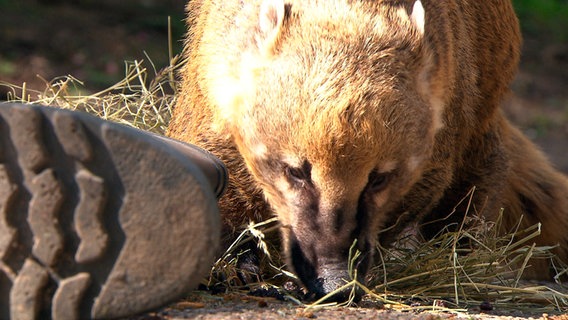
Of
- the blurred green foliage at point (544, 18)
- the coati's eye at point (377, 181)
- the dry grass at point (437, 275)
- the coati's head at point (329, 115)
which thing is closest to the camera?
the coati's head at point (329, 115)

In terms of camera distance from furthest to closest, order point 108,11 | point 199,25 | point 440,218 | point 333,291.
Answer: point 108,11 < point 440,218 < point 199,25 < point 333,291

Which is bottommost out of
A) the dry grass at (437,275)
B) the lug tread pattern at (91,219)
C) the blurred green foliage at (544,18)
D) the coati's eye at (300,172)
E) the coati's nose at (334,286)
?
the blurred green foliage at (544,18)

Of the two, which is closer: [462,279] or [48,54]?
[462,279]

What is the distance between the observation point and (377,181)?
396cm

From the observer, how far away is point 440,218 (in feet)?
17.1

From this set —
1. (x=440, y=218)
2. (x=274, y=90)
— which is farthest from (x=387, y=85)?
(x=440, y=218)

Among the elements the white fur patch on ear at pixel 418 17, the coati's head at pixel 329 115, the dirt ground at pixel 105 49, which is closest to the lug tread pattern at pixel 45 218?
the coati's head at pixel 329 115

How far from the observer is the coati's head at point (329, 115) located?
146 inches

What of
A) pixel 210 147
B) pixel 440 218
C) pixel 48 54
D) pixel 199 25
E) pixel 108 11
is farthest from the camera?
pixel 108 11

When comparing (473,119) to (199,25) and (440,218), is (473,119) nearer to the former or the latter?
(440,218)

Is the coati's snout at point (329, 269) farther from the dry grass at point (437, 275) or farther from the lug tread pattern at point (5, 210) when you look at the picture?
the lug tread pattern at point (5, 210)

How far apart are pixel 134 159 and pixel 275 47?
1.11 metres

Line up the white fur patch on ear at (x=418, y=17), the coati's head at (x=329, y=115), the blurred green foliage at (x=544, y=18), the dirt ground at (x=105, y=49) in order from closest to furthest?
the coati's head at (x=329, y=115) < the white fur patch on ear at (x=418, y=17) < the dirt ground at (x=105, y=49) < the blurred green foliage at (x=544, y=18)

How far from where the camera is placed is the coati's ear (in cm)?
394
